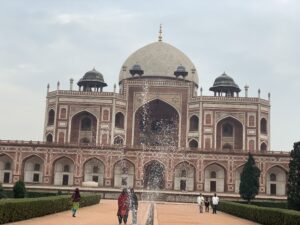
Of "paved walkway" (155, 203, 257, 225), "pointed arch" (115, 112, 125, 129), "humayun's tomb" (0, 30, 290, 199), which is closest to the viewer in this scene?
"paved walkway" (155, 203, 257, 225)

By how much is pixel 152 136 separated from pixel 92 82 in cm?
830

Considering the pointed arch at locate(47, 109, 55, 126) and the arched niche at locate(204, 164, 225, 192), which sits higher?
the pointed arch at locate(47, 109, 55, 126)

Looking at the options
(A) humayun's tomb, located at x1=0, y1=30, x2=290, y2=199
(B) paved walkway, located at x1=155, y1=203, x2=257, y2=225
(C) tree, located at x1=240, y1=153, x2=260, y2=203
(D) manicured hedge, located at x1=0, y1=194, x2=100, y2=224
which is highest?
(A) humayun's tomb, located at x1=0, y1=30, x2=290, y2=199

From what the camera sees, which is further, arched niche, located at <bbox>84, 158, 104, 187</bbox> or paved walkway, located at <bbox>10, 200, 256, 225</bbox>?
arched niche, located at <bbox>84, 158, 104, 187</bbox>

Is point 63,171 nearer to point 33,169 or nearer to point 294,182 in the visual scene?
point 33,169

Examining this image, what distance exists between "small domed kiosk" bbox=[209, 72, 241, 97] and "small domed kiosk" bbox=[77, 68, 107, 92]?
37.5 ft

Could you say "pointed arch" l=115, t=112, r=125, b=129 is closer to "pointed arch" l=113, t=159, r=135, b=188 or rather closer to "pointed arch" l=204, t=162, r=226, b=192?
"pointed arch" l=113, t=159, r=135, b=188

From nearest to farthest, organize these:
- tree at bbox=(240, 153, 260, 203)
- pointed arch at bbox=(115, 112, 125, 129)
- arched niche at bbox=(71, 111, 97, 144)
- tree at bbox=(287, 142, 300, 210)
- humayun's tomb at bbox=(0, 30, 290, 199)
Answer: tree at bbox=(287, 142, 300, 210)
tree at bbox=(240, 153, 260, 203)
humayun's tomb at bbox=(0, 30, 290, 199)
arched niche at bbox=(71, 111, 97, 144)
pointed arch at bbox=(115, 112, 125, 129)

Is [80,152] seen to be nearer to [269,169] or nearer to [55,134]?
[55,134]

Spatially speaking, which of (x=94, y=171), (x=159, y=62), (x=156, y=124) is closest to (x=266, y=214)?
(x=94, y=171)

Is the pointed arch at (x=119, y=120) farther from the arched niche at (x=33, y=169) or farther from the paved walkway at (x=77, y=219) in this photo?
the paved walkway at (x=77, y=219)

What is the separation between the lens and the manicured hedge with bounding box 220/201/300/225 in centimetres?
1259

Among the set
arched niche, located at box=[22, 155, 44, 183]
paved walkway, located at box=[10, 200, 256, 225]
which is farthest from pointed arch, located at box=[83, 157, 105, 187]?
paved walkway, located at box=[10, 200, 256, 225]

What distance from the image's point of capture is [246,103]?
4753 cm
